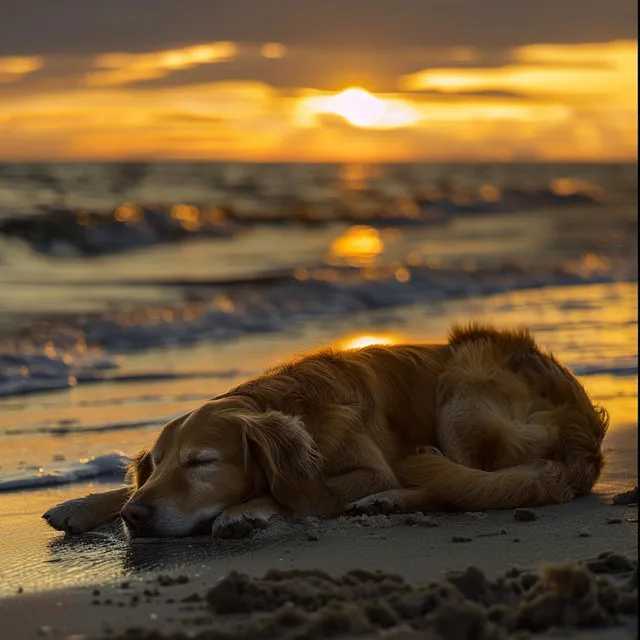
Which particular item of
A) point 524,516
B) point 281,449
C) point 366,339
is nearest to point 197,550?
point 281,449

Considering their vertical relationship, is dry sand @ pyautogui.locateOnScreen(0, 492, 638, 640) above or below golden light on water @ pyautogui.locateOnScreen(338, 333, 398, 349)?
below

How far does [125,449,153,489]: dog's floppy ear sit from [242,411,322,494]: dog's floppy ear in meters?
0.48

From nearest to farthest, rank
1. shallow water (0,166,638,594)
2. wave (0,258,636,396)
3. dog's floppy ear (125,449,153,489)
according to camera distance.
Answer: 1. dog's floppy ear (125,449,153,489)
2. shallow water (0,166,638,594)
3. wave (0,258,636,396)

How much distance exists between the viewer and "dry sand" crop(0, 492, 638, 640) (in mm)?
3406

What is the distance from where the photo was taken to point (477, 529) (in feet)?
16.4

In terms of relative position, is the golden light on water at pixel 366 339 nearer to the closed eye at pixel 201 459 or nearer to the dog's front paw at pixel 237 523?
the closed eye at pixel 201 459

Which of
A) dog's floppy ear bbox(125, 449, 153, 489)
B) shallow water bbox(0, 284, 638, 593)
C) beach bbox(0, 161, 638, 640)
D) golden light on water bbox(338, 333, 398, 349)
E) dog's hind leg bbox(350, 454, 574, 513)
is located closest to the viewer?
beach bbox(0, 161, 638, 640)

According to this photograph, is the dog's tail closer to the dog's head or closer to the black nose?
the dog's head

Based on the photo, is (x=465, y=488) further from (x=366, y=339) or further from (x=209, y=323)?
(x=209, y=323)

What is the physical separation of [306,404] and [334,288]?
860 cm

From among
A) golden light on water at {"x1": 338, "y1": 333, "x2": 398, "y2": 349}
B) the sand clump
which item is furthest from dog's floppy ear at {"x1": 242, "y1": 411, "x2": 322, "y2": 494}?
golden light on water at {"x1": 338, "y1": 333, "x2": 398, "y2": 349}

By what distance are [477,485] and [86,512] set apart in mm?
1659

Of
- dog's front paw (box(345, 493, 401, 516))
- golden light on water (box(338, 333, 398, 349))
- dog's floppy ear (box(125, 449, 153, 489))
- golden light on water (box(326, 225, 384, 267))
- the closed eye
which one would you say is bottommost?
dog's front paw (box(345, 493, 401, 516))

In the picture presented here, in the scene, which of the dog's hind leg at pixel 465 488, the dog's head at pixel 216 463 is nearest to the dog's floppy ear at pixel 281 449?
the dog's head at pixel 216 463
